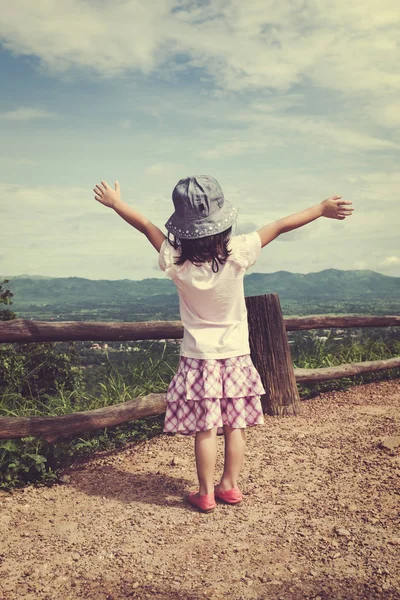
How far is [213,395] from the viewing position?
324 cm

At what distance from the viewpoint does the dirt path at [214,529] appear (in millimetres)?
2547

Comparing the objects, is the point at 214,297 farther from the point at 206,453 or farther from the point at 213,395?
the point at 206,453

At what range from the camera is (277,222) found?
3.36 meters

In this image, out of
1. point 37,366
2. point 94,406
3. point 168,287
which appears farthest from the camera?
point 168,287

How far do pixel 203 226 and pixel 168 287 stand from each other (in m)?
113

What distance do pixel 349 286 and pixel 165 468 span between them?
17593 centimetres

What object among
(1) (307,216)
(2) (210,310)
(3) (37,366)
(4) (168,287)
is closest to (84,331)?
(2) (210,310)

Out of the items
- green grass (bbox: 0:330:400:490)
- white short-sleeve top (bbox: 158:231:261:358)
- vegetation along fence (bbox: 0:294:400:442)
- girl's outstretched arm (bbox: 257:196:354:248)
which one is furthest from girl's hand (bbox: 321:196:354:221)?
green grass (bbox: 0:330:400:490)

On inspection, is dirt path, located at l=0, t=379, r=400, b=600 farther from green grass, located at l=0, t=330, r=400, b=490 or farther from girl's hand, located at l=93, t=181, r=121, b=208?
girl's hand, located at l=93, t=181, r=121, b=208

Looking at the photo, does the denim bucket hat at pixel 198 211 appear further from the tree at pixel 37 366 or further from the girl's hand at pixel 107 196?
the tree at pixel 37 366

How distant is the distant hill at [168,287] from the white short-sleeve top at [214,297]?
106 m

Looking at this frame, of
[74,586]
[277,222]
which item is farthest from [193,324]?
[74,586]

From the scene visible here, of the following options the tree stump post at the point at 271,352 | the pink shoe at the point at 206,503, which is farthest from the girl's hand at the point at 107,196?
the tree stump post at the point at 271,352

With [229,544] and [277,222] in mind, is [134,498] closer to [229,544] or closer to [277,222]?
Answer: [229,544]
